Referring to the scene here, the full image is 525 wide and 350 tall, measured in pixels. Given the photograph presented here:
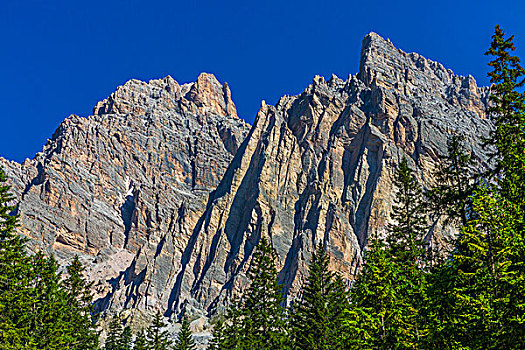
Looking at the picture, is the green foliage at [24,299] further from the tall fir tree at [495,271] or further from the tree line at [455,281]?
the tall fir tree at [495,271]

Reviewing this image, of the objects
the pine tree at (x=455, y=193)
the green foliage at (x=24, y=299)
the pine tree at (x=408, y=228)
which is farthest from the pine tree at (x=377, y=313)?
the green foliage at (x=24, y=299)

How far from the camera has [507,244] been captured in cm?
2089

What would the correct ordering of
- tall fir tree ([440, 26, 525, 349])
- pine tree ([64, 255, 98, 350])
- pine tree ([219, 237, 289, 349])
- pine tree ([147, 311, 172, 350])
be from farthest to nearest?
pine tree ([147, 311, 172, 350])
pine tree ([64, 255, 98, 350])
pine tree ([219, 237, 289, 349])
tall fir tree ([440, 26, 525, 349])

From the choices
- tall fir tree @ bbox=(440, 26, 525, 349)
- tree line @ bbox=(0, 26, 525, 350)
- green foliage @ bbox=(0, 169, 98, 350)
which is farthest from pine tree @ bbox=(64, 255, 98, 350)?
tall fir tree @ bbox=(440, 26, 525, 349)

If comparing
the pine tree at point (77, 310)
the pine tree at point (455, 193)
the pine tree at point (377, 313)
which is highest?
the pine tree at point (455, 193)

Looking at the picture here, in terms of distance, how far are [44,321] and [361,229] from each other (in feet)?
456

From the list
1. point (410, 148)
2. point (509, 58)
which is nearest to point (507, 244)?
point (509, 58)

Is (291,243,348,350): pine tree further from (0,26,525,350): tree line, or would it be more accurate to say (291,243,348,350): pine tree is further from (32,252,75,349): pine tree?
(32,252,75,349): pine tree

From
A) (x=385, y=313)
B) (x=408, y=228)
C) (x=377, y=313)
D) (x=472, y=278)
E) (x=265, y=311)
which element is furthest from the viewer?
(x=265, y=311)

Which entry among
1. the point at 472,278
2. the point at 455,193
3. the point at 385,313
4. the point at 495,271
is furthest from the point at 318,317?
the point at 495,271

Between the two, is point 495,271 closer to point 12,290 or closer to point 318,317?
point 318,317

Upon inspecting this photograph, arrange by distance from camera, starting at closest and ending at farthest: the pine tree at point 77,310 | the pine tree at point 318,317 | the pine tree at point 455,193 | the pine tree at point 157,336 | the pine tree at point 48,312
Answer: the pine tree at point 455,193
the pine tree at point 48,312
the pine tree at point 318,317
the pine tree at point 77,310
the pine tree at point 157,336

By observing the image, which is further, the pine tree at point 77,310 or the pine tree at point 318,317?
the pine tree at point 77,310

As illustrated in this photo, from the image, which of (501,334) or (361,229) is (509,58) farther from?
(361,229)
